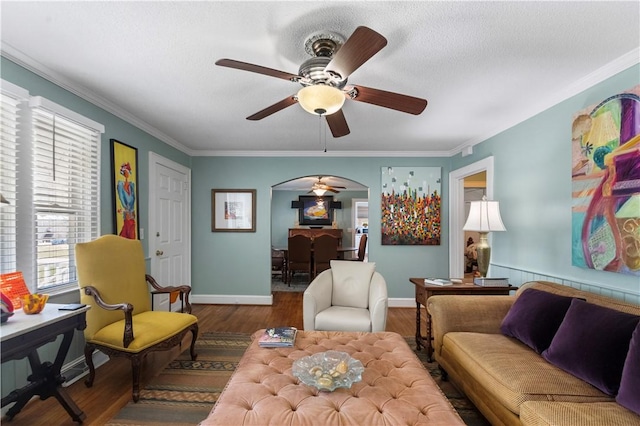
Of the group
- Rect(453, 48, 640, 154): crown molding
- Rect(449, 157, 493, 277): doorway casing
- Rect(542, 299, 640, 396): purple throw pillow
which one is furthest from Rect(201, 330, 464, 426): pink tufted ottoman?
Rect(449, 157, 493, 277): doorway casing

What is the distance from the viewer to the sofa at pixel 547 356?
52.2 inches

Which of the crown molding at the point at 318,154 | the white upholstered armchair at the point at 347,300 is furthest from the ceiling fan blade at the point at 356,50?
the crown molding at the point at 318,154

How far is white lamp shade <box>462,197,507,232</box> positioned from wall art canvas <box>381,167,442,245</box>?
1654mm

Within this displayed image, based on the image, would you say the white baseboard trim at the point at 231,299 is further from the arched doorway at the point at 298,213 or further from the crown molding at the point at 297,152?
the arched doorway at the point at 298,213

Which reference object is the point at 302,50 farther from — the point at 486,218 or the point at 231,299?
the point at 231,299

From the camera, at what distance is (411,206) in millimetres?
4492

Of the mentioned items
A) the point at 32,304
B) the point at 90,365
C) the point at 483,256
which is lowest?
the point at 90,365

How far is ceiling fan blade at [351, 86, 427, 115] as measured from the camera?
71.5 inches

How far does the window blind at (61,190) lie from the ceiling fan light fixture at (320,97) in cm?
189

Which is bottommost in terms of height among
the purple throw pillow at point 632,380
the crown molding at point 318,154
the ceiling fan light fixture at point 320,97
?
the purple throw pillow at point 632,380

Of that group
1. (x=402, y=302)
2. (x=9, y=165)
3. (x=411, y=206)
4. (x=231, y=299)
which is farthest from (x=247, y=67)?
(x=402, y=302)

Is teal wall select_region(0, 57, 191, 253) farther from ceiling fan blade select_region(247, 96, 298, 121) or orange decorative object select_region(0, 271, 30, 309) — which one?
ceiling fan blade select_region(247, 96, 298, 121)

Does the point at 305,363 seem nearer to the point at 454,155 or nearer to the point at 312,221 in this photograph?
the point at 454,155

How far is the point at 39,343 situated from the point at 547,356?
2807mm
